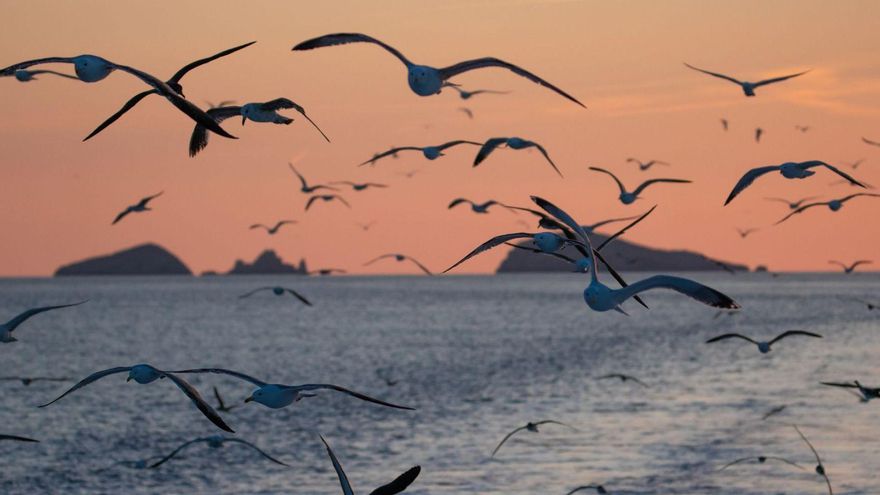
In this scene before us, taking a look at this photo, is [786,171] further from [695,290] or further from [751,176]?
[695,290]

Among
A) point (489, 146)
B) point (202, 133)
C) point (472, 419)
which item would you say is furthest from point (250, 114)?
point (472, 419)

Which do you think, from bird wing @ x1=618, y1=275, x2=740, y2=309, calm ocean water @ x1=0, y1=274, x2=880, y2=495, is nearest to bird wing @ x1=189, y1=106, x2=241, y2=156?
bird wing @ x1=618, y1=275, x2=740, y2=309

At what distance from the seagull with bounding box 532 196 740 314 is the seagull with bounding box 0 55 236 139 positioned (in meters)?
4.37

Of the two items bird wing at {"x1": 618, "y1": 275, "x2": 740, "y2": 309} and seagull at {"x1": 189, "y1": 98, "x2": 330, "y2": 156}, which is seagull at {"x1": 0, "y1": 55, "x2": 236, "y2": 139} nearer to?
seagull at {"x1": 189, "y1": 98, "x2": 330, "y2": 156}

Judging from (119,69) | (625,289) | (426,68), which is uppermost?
(426,68)

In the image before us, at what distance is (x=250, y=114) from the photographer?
19094 mm

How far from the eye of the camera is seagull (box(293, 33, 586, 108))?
16422 mm

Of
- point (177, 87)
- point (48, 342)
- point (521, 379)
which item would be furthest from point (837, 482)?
point (48, 342)

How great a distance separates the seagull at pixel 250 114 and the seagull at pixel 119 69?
6.57 ft

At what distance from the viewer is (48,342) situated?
10469cm

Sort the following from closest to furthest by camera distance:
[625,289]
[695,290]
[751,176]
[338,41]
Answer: [695,290]
[625,289]
[338,41]
[751,176]

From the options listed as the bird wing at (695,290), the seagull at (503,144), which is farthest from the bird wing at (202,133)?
the bird wing at (695,290)

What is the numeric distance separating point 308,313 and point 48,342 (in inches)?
2562

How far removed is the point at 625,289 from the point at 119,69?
625 centimetres
